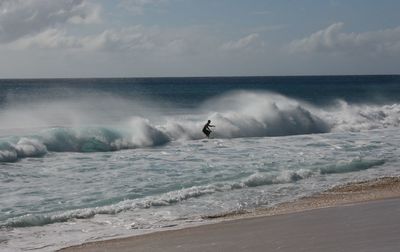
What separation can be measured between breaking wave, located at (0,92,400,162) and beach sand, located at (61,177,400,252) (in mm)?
10628

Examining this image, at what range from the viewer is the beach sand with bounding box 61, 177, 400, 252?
902cm

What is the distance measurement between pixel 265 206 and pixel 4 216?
17.2 ft

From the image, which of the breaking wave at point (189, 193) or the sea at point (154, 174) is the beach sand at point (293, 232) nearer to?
the sea at point (154, 174)

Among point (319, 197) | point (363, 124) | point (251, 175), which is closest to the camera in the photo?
point (319, 197)

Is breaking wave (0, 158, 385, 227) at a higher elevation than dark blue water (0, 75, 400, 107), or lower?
lower

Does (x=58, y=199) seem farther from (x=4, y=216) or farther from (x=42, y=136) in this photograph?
(x=42, y=136)

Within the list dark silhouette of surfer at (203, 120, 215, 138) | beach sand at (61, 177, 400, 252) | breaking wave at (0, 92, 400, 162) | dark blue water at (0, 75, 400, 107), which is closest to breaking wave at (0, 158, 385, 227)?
beach sand at (61, 177, 400, 252)

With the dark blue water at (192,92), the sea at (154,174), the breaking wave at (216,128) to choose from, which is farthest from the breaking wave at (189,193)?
the dark blue water at (192,92)

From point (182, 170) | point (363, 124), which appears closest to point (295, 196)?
point (182, 170)

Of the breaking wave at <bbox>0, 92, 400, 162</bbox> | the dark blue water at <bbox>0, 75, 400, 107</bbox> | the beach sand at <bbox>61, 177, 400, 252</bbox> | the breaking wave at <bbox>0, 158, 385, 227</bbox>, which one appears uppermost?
the dark blue water at <bbox>0, 75, 400, 107</bbox>

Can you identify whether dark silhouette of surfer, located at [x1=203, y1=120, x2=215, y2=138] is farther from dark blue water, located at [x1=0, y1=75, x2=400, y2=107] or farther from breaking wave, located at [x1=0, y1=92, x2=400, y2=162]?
dark blue water, located at [x1=0, y1=75, x2=400, y2=107]

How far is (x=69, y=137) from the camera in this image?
77.7 feet

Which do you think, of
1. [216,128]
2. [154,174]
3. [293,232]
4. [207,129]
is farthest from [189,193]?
[216,128]

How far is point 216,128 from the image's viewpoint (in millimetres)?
30250
